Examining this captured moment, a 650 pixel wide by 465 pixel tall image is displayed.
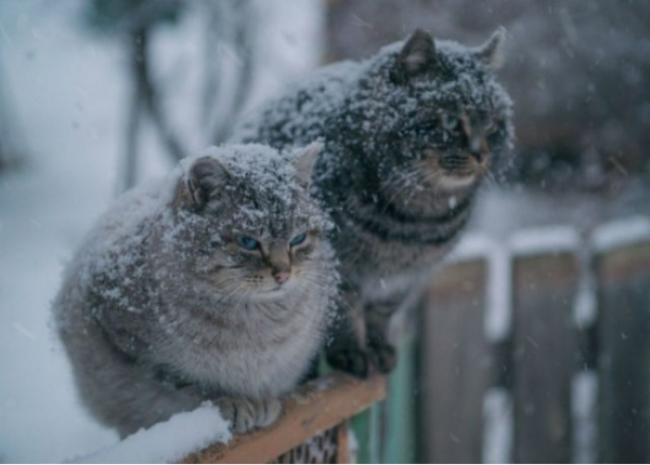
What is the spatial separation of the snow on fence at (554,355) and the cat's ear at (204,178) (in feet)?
8.12

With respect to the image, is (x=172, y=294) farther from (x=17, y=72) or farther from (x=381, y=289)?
(x=17, y=72)

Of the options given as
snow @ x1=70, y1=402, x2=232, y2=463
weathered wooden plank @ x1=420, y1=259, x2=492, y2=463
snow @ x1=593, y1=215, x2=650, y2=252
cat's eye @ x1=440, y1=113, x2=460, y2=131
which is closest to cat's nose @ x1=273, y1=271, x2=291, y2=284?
snow @ x1=70, y1=402, x2=232, y2=463

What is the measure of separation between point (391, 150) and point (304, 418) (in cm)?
62

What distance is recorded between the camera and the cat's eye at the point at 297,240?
151 centimetres

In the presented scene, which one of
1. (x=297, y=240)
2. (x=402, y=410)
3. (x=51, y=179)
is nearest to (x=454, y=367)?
(x=402, y=410)

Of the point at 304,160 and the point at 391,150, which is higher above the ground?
the point at 391,150

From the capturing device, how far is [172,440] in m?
1.39

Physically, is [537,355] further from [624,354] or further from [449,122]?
[449,122]

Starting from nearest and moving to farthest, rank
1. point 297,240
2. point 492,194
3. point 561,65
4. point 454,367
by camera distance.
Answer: point 297,240 < point 492,194 < point 454,367 < point 561,65

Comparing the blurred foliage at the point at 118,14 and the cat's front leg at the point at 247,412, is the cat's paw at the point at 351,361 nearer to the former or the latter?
the cat's front leg at the point at 247,412

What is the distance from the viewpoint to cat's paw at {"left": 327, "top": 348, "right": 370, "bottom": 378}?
2047 mm

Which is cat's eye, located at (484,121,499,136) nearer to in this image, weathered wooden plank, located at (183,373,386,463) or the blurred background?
weathered wooden plank, located at (183,373,386,463)

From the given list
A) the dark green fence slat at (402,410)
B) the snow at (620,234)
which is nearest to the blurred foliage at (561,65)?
the snow at (620,234)

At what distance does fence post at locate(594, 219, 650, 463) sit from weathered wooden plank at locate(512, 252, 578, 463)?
164mm
